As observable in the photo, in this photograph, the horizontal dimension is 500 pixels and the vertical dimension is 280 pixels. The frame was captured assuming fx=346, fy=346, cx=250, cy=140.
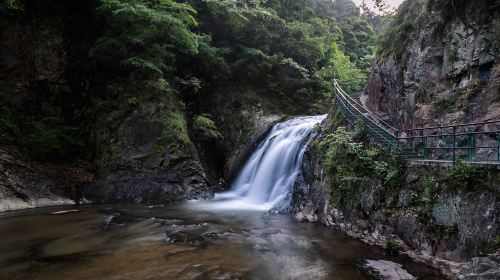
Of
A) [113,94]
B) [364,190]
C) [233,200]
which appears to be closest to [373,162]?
→ [364,190]

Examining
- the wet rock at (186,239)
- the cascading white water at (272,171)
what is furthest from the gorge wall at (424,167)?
the wet rock at (186,239)

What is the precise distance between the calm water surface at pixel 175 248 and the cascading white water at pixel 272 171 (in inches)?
76.3

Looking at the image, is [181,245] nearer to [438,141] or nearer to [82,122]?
[438,141]

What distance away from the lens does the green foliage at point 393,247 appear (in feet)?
23.0

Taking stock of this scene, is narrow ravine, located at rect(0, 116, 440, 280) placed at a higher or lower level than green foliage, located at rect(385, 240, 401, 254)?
lower

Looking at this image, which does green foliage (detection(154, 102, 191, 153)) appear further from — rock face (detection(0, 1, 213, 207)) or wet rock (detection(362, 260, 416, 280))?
wet rock (detection(362, 260, 416, 280))

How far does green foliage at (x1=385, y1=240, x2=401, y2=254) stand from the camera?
276 inches

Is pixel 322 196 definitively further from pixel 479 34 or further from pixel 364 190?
pixel 479 34

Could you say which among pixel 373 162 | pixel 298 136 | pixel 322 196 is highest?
pixel 298 136

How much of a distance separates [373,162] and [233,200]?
262 inches

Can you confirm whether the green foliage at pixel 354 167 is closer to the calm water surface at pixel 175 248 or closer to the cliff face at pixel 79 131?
the calm water surface at pixel 175 248

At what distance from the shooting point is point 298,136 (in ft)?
46.4

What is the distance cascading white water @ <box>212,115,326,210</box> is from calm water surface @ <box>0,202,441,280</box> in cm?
194

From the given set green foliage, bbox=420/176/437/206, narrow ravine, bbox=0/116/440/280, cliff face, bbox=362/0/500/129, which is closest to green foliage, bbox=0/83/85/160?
narrow ravine, bbox=0/116/440/280
